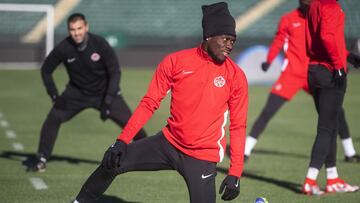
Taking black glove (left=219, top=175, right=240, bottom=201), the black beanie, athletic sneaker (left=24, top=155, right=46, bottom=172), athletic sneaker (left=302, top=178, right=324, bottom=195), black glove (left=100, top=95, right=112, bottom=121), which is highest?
the black beanie

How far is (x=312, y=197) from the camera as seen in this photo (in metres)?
9.22

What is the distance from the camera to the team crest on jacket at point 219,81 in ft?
22.6

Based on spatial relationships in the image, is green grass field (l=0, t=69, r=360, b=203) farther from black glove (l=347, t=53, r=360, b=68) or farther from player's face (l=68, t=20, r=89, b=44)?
player's face (l=68, t=20, r=89, b=44)

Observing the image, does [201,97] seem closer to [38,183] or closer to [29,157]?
[38,183]

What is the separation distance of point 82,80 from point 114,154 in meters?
4.29

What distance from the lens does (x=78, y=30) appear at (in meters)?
10.5

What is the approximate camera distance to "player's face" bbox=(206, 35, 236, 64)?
680 centimetres

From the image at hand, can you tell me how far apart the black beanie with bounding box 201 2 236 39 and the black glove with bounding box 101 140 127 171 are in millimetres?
1063

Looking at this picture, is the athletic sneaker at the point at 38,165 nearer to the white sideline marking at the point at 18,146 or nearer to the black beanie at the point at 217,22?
the white sideline marking at the point at 18,146

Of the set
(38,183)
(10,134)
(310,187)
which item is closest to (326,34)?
(310,187)

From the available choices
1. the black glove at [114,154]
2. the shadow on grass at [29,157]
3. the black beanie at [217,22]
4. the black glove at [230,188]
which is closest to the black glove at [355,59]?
the black beanie at [217,22]

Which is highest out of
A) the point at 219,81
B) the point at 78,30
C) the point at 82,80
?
the point at 219,81

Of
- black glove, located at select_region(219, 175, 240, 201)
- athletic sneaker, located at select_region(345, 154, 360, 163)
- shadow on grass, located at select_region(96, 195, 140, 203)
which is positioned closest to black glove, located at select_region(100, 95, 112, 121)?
shadow on grass, located at select_region(96, 195, 140, 203)

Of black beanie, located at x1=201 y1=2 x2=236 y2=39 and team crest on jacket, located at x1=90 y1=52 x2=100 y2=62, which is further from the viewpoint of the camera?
team crest on jacket, located at x1=90 y1=52 x2=100 y2=62
